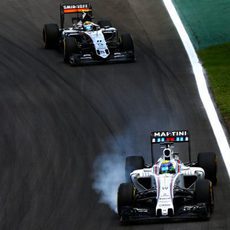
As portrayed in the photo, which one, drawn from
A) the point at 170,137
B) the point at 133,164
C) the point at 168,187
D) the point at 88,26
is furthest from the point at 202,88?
the point at 168,187

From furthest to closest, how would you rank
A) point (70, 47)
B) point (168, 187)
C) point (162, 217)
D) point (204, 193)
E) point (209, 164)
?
point (70, 47) < point (209, 164) < point (168, 187) < point (204, 193) < point (162, 217)

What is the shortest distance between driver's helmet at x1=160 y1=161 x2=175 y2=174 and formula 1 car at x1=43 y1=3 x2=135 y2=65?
12054 millimetres

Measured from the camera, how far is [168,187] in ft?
90.7

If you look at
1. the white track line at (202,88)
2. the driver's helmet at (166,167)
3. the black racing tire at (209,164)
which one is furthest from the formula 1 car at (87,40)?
the driver's helmet at (166,167)

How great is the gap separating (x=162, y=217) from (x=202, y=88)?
1097 cm

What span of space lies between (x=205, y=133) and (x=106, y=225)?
686cm

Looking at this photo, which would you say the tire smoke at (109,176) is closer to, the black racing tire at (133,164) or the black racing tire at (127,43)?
the black racing tire at (133,164)

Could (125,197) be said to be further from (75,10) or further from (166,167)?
(75,10)

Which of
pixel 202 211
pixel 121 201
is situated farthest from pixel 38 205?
pixel 202 211

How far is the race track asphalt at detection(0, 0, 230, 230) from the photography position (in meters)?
28.7

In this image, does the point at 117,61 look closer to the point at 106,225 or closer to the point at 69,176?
the point at 69,176

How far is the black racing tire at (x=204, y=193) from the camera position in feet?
89.3

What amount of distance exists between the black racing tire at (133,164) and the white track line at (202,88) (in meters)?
2.38

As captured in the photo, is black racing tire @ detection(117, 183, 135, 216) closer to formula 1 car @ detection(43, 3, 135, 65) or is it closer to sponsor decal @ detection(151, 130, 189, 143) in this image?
sponsor decal @ detection(151, 130, 189, 143)
